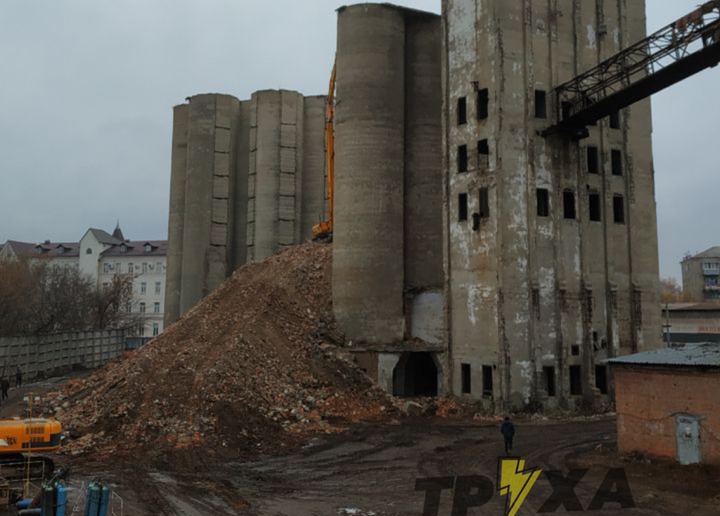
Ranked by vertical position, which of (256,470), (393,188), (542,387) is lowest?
(256,470)

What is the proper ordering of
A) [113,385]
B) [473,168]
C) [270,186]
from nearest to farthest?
[113,385] < [473,168] < [270,186]

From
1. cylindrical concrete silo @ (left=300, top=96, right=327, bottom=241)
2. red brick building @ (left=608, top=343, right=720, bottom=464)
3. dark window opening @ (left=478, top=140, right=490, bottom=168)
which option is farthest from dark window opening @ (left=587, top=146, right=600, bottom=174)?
cylindrical concrete silo @ (left=300, top=96, right=327, bottom=241)

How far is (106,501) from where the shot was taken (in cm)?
1223

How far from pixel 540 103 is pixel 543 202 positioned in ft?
16.6

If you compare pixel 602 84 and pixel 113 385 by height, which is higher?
pixel 602 84

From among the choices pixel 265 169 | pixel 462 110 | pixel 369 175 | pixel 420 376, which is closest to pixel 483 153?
pixel 462 110

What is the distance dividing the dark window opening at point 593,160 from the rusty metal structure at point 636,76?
2087mm

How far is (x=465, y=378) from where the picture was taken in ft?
99.7

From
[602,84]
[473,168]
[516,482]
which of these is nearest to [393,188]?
[473,168]

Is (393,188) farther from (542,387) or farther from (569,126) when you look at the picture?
(542,387)

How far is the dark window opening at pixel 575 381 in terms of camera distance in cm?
2998

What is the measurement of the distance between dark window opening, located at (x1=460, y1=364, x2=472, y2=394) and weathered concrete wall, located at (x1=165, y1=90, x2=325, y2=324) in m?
27.1

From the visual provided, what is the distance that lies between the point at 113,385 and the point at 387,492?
15312 mm

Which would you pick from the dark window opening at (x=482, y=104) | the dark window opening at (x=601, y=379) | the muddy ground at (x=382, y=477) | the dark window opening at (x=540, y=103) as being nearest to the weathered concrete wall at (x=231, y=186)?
the dark window opening at (x=482, y=104)
